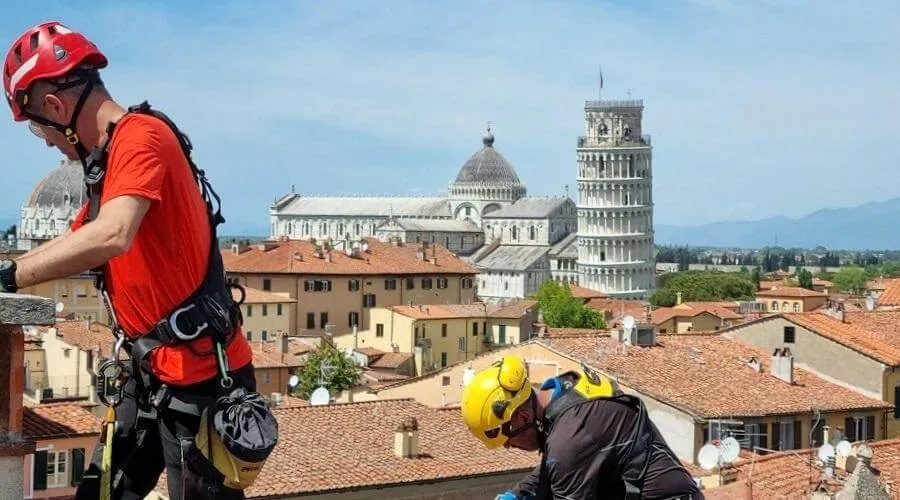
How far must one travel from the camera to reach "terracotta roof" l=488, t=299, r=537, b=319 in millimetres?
71812

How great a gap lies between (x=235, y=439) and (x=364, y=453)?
1962 cm

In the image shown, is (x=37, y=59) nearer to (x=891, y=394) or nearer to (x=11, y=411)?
(x=11, y=411)

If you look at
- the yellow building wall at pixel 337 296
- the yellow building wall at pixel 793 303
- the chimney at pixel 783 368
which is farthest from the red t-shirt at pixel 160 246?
the yellow building wall at pixel 793 303

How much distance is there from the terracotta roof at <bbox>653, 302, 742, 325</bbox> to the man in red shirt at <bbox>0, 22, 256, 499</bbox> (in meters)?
71.2

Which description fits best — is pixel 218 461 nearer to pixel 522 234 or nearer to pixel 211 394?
pixel 211 394

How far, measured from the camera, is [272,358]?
171 feet

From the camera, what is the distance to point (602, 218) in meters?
155

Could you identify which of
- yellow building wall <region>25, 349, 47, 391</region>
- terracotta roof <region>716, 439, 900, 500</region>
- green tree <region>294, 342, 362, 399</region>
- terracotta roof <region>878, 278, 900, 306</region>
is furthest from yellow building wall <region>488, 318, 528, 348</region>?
terracotta roof <region>716, 439, 900, 500</region>

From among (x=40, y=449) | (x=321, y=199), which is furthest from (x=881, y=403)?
(x=321, y=199)

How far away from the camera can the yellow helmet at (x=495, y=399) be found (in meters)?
4.17

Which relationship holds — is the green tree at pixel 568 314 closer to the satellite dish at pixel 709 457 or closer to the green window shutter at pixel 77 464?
the green window shutter at pixel 77 464

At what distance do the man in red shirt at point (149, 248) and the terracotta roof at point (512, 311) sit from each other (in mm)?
67040

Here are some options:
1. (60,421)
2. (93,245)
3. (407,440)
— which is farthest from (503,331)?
(93,245)

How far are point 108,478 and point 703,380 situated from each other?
1082 inches
